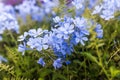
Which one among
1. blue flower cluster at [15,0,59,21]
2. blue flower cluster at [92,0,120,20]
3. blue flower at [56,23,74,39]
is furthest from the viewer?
blue flower cluster at [15,0,59,21]

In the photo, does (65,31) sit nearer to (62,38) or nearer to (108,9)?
(62,38)

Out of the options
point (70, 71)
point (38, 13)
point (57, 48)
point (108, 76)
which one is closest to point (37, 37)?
point (57, 48)

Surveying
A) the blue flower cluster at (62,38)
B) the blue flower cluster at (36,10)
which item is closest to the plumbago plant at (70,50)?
the blue flower cluster at (62,38)

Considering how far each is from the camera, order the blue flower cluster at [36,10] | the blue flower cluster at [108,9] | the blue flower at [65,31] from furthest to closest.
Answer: the blue flower cluster at [36,10] → the blue flower cluster at [108,9] → the blue flower at [65,31]

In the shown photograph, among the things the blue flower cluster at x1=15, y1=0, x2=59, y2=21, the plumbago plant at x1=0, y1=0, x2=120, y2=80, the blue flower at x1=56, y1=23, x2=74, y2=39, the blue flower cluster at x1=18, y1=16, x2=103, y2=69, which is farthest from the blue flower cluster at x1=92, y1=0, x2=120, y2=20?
the blue flower cluster at x1=15, y1=0, x2=59, y2=21

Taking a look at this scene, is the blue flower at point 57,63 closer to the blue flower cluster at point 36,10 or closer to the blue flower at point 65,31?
the blue flower at point 65,31

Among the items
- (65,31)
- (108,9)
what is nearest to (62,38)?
(65,31)

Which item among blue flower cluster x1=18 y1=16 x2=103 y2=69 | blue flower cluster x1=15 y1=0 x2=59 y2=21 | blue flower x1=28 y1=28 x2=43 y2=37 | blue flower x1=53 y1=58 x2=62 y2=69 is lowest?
blue flower x1=53 y1=58 x2=62 y2=69

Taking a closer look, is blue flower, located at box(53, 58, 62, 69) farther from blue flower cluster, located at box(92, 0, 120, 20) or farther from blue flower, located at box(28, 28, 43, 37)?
blue flower cluster, located at box(92, 0, 120, 20)
